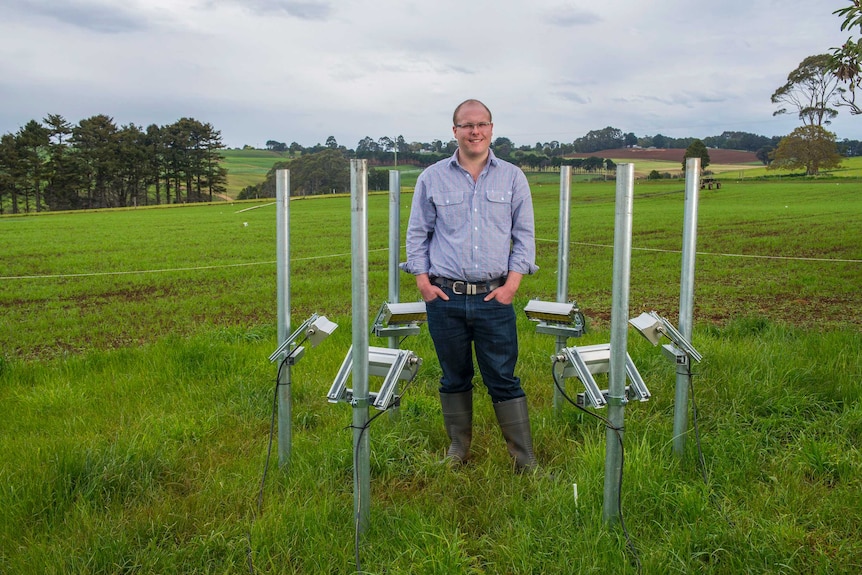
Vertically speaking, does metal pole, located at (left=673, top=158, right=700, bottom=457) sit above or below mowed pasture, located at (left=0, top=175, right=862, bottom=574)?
above

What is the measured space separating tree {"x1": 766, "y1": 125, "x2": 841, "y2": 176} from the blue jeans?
138 ft

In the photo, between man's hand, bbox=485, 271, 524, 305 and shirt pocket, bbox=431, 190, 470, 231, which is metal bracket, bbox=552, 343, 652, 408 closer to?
man's hand, bbox=485, 271, 524, 305

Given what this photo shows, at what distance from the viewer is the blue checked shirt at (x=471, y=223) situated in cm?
351

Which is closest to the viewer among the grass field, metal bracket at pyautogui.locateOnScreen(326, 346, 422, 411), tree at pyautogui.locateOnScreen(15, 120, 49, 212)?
metal bracket at pyautogui.locateOnScreen(326, 346, 422, 411)

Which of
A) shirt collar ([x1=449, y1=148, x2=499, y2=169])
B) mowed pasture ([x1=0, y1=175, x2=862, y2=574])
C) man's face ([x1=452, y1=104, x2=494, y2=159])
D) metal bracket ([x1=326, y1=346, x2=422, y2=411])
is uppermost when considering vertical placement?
man's face ([x1=452, y1=104, x2=494, y2=159])

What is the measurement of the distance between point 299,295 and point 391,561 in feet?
28.6

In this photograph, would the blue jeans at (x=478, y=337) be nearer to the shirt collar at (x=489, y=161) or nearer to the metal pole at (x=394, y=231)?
the shirt collar at (x=489, y=161)

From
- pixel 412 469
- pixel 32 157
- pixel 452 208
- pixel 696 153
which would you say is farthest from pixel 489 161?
pixel 32 157

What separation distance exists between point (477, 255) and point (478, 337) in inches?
18.0

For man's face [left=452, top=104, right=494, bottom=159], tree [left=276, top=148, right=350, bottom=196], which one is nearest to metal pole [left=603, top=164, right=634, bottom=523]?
man's face [left=452, top=104, right=494, bottom=159]

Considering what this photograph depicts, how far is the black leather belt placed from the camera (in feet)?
11.5

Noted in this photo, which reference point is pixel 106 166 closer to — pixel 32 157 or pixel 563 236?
pixel 32 157

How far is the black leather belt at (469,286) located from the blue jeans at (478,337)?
3 centimetres

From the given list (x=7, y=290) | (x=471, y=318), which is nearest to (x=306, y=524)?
(x=471, y=318)
